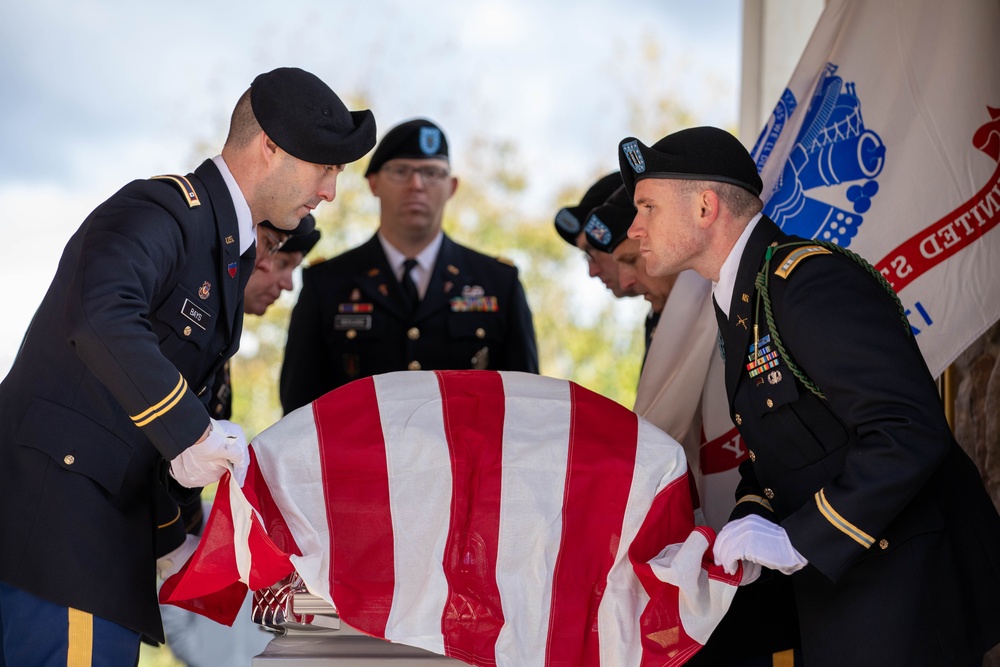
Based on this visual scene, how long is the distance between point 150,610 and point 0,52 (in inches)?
168

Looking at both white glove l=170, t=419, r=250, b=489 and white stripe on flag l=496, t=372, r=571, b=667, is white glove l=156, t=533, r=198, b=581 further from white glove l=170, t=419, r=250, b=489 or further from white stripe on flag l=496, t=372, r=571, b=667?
white stripe on flag l=496, t=372, r=571, b=667

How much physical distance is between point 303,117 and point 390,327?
194 cm

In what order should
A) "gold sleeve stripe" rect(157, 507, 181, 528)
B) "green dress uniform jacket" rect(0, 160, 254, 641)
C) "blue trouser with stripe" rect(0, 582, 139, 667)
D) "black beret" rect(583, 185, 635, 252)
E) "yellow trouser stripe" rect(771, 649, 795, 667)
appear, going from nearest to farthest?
"green dress uniform jacket" rect(0, 160, 254, 641) → "blue trouser with stripe" rect(0, 582, 139, 667) → "gold sleeve stripe" rect(157, 507, 181, 528) → "yellow trouser stripe" rect(771, 649, 795, 667) → "black beret" rect(583, 185, 635, 252)

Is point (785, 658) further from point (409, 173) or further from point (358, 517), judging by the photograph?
point (409, 173)

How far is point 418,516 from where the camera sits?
7.41 feet

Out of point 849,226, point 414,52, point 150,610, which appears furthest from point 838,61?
point 414,52

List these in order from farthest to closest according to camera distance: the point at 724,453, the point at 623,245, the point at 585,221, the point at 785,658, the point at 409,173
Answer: the point at 409,173 < the point at 585,221 < the point at 623,245 < the point at 724,453 < the point at 785,658

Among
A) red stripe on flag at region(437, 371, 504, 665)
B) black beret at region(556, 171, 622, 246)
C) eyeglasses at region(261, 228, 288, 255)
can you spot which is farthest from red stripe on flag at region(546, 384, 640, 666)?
black beret at region(556, 171, 622, 246)

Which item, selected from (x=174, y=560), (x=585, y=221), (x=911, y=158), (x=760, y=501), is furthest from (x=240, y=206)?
(x=911, y=158)

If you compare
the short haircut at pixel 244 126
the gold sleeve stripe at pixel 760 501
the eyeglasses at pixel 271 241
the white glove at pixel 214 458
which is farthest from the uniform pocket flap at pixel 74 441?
the gold sleeve stripe at pixel 760 501

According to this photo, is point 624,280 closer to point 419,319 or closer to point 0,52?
point 419,319

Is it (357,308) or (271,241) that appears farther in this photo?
(357,308)

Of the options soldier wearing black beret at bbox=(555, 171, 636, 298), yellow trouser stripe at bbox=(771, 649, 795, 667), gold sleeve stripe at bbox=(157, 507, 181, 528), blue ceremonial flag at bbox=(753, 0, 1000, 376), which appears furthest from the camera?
soldier wearing black beret at bbox=(555, 171, 636, 298)

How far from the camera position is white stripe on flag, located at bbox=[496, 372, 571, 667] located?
2205 mm
